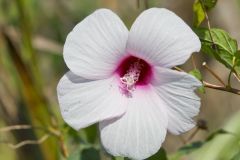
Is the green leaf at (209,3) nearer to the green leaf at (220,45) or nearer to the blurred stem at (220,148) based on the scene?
the green leaf at (220,45)

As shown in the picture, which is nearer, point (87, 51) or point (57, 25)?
point (87, 51)

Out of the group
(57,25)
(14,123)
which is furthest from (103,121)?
(57,25)

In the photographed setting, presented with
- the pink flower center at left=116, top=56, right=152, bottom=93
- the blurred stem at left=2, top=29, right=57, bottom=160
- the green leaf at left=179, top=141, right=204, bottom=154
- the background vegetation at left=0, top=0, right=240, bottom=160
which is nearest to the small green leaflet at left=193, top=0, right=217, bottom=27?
the background vegetation at left=0, top=0, right=240, bottom=160

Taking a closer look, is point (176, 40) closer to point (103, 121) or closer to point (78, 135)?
point (103, 121)

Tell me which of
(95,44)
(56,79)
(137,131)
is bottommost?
(56,79)

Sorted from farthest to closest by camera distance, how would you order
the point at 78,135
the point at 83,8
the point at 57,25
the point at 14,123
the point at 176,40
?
the point at 83,8 < the point at 57,25 < the point at 14,123 < the point at 78,135 < the point at 176,40

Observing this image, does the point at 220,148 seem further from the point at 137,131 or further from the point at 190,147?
the point at 137,131

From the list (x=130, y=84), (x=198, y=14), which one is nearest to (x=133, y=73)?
(x=130, y=84)
